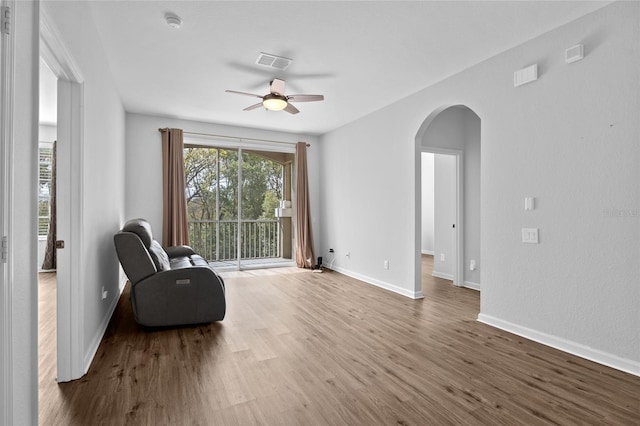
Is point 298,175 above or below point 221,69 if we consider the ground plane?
below

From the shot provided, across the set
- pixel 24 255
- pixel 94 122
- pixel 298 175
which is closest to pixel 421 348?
pixel 24 255

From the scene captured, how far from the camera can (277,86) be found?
388cm

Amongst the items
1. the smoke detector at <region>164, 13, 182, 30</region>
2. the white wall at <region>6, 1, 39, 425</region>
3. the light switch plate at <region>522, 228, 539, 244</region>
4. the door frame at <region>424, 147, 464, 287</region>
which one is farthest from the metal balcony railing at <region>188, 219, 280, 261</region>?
the white wall at <region>6, 1, 39, 425</region>

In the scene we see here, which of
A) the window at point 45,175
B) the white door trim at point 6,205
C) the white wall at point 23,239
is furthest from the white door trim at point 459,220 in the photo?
the window at point 45,175

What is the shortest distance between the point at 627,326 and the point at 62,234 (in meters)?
4.05

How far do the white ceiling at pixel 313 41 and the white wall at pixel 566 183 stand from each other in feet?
0.78

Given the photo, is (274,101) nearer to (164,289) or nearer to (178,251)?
(164,289)

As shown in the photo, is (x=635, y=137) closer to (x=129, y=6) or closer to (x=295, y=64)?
(x=295, y=64)

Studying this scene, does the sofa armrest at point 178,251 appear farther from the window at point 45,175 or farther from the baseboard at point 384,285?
the window at point 45,175

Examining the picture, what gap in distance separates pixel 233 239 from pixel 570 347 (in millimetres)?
5885

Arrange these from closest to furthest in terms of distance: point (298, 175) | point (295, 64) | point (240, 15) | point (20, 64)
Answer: point (20, 64), point (240, 15), point (295, 64), point (298, 175)

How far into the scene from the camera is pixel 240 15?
2.78 metres

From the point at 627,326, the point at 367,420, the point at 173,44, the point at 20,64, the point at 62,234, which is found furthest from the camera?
the point at 173,44

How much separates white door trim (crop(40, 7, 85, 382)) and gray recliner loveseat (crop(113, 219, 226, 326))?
0.85 metres
